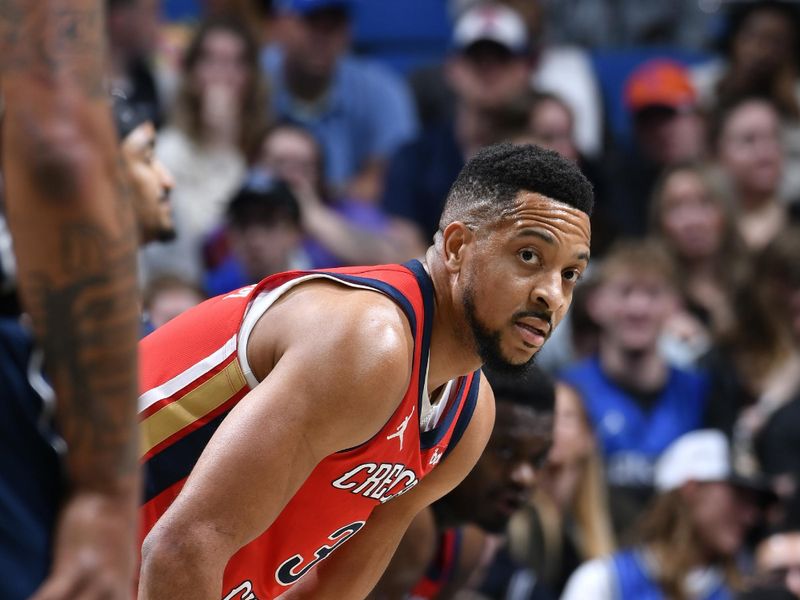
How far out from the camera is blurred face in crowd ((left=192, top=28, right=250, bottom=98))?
7.95 metres

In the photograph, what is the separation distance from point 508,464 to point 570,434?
1679 millimetres

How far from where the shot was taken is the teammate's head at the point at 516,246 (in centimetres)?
334

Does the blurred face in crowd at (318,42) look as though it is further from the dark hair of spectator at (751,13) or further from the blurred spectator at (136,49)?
the dark hair of spectator at (751,13)

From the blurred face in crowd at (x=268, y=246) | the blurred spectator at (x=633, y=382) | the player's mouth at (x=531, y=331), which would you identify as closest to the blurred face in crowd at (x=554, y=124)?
the blurred spectator at (x=633, y=382)

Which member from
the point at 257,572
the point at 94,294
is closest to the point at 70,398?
the point at 94,294

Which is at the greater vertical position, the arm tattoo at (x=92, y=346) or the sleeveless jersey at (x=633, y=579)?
the arm tattoo at (x=92, y=346)

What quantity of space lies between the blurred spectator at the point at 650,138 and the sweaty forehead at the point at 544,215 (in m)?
5.22

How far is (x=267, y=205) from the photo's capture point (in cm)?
708

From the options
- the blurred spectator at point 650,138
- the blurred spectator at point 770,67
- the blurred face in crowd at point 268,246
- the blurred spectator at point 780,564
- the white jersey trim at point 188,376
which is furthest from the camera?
the blurred spectator at point 770,67

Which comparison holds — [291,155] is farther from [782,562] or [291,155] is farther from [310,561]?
[310,561]

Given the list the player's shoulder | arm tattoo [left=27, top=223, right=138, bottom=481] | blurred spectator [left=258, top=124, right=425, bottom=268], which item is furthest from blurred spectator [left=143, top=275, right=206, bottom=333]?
arm tattoo [left=27, top=223, right=138, bottom=481]

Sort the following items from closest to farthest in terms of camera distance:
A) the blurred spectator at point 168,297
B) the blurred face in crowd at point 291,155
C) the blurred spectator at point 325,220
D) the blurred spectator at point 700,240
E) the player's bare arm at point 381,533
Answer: the player's bare arm at point 381,533
the blurred spectator at point 168,297
the blurred spectator at point 325,220
the blurred face in crowd at point 291,155
the blurred spectator at point 700,240

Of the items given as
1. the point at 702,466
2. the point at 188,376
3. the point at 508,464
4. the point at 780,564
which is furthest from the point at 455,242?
the point at 702,466

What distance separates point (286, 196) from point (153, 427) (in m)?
3.63
